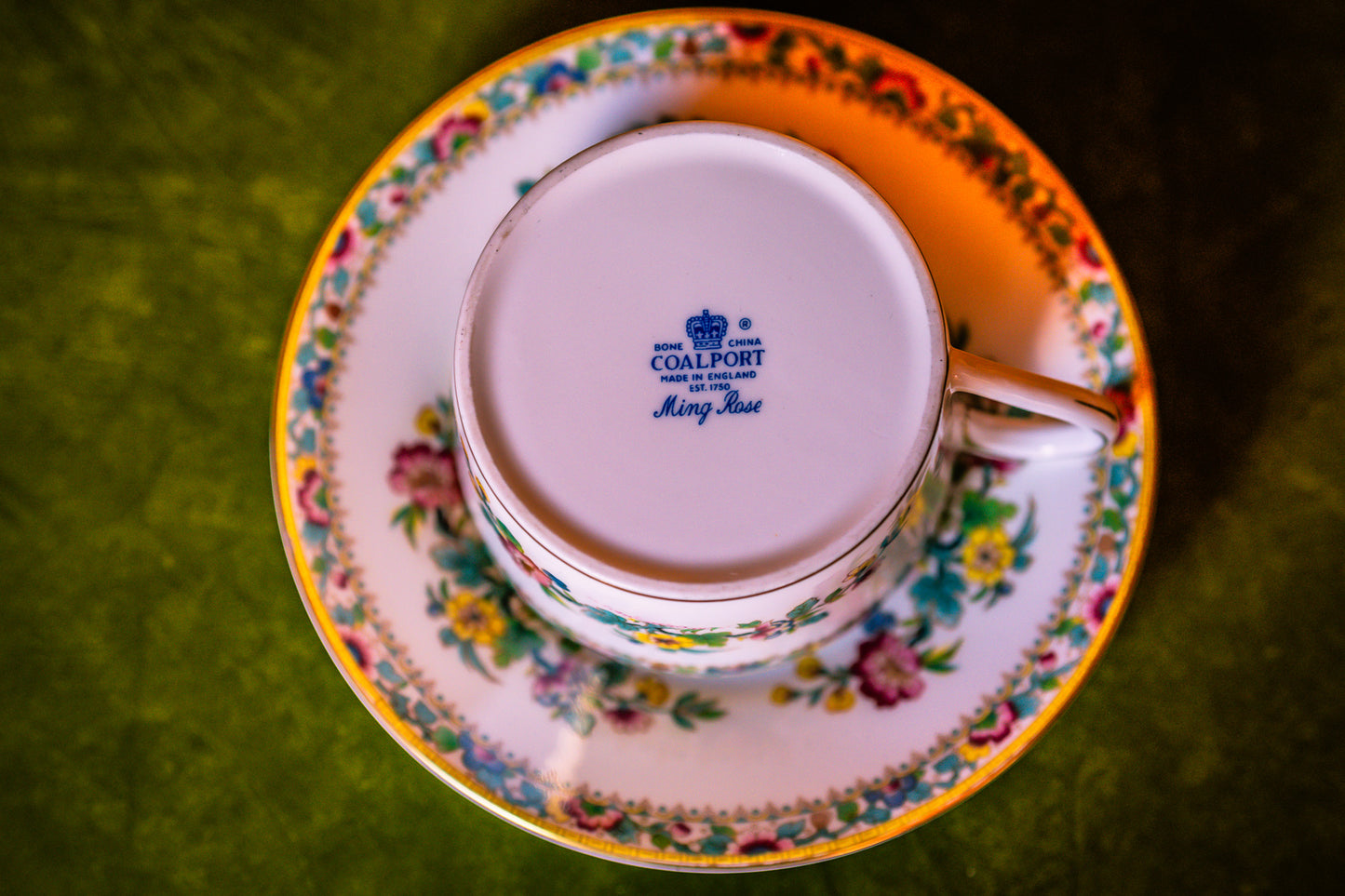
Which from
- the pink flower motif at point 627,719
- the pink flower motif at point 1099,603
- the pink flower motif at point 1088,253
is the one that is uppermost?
the pink flower motif at point 1088,253

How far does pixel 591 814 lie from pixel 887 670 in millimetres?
160

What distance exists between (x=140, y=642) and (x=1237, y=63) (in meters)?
0.81

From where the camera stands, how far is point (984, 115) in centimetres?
44

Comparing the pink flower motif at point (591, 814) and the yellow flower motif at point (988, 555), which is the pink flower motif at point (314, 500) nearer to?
the pink flower motif at point (591, 814)

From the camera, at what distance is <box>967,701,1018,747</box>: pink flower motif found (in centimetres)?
42

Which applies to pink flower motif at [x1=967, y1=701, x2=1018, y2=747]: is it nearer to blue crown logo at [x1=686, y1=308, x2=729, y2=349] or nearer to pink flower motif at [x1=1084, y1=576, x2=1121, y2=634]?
pink flower motif at [x1=1084, y1=576, x2=1121, y2=634]

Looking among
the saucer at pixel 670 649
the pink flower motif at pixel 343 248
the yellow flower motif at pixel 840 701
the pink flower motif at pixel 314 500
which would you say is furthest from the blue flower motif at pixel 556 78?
the yellow flower motif at pixel 840 701

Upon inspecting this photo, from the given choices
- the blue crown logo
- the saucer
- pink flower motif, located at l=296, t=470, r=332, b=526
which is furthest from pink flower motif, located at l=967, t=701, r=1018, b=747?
pink flower motif, located at l=296, t=470, r=332, b=526

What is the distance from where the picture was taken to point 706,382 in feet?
1.19

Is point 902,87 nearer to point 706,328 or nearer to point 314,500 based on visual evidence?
point 706,328

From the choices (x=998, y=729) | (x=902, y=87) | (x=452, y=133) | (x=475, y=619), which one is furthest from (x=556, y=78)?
(x=998, y=729)

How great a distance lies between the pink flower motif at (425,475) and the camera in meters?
0.46

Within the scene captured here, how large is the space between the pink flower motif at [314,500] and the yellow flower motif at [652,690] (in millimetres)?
174

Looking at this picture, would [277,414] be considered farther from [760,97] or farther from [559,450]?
[760,97]
